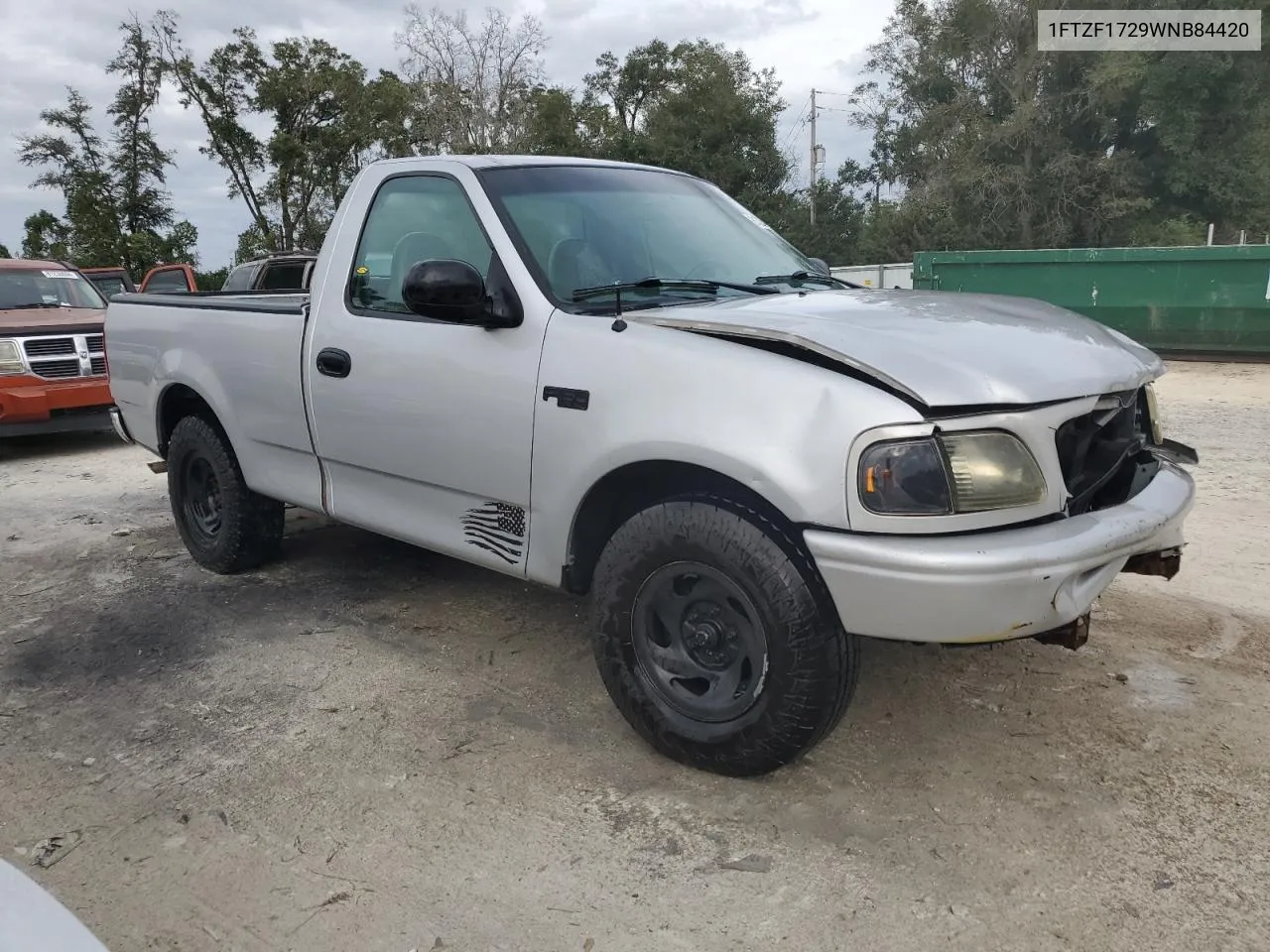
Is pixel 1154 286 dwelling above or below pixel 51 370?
above

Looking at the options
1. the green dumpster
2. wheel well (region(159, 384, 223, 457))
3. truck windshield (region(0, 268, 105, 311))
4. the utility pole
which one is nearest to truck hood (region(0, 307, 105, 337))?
truck windshield (region(0, 268, 105, 311))

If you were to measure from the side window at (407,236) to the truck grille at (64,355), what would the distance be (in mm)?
6066

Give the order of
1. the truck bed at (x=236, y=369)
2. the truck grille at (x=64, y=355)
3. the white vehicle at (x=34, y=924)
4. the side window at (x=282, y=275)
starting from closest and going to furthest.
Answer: the white vehicle at (x=34, y=924) → the truck bed at (x=236, y=369) → the truck grille at (x=64, y=355) → the side window at (x=282, y=275)

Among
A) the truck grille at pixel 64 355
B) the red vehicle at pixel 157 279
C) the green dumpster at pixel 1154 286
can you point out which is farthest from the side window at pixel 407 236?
the red vehicle at pixel 157 279

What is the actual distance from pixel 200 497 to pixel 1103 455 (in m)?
4.38

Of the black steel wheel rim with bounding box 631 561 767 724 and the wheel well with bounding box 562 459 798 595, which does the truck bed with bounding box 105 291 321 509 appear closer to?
the wheel well with bounding box 562 459 798 595

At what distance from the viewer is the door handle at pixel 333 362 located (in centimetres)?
389

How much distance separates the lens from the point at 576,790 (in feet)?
9.90

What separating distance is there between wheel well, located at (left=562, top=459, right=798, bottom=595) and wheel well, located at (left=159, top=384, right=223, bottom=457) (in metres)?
2.48

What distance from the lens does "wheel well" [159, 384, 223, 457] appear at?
499cm

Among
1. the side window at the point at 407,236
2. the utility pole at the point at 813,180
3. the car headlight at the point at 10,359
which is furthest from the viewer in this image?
the utility pole at the point at 813,180

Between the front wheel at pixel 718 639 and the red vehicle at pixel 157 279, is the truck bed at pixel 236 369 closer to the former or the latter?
the front wheel at pixel 718 639

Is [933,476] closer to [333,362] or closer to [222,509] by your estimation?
[333,362]

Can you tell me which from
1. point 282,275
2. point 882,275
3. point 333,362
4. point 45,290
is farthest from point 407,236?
point 882,275
